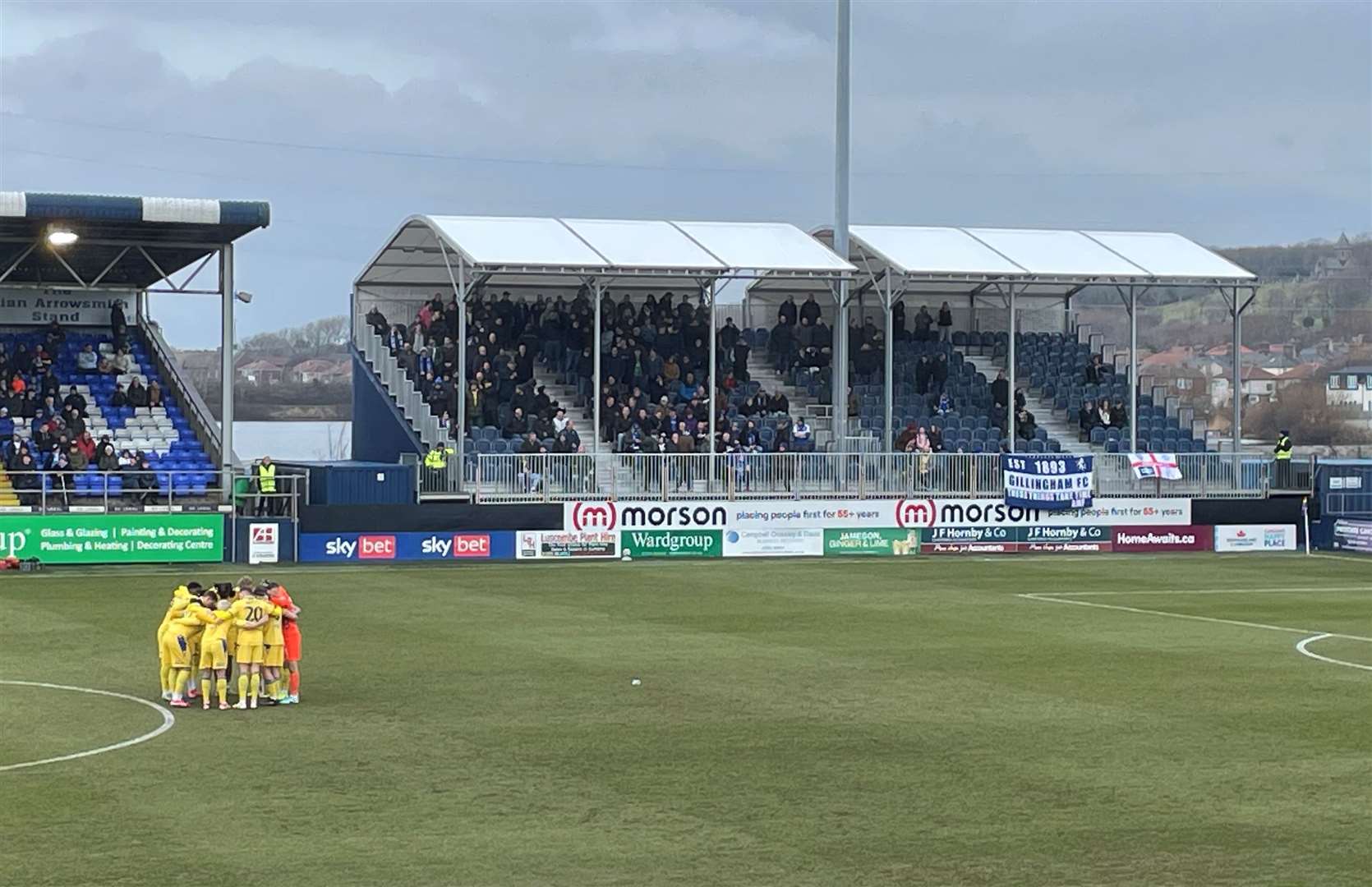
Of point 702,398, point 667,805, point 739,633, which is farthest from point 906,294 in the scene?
point 667,805

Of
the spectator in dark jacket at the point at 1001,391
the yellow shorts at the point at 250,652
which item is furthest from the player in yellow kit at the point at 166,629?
the spectator in dark jacket at the point at 1001,391

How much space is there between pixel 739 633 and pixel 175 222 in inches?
724

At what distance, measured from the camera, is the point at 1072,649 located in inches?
1058

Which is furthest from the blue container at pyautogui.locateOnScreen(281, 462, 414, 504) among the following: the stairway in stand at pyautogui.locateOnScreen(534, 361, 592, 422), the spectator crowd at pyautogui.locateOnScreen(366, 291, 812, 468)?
the stairway in stand at pyautogui.locateOnScreen(534, 361, 592, 422)

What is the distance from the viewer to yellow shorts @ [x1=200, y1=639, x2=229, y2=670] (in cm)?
2073

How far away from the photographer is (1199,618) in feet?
104

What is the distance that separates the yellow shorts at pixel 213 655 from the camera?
20734mm

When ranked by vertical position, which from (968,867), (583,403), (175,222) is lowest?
(968,867)

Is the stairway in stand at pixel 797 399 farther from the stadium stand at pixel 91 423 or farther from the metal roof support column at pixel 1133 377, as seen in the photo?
the stadium stand at pixel 91 423

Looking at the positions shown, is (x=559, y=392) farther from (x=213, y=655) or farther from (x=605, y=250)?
(x=213, y=655)

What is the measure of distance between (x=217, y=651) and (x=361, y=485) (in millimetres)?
22763

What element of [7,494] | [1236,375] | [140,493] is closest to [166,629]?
[7,494]

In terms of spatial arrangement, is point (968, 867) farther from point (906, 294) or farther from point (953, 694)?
point (906, 294)

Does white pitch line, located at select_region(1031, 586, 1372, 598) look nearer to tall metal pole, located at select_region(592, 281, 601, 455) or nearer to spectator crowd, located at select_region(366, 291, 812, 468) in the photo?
spectator crowd, located at select_region(366, 291, 812, 468)
